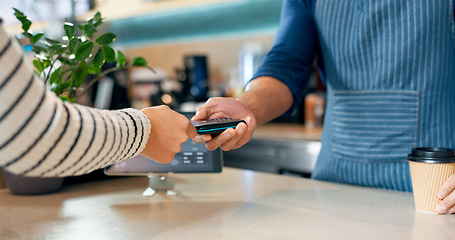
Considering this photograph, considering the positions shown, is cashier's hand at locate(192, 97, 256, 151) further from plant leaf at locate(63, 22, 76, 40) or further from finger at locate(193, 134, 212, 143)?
plant leaf at locate(63, 22, 76, 40)

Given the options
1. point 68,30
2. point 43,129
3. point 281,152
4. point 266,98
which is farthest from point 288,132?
point 43,129

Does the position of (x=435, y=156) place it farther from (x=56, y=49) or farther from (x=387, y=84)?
(x=56, y=49)

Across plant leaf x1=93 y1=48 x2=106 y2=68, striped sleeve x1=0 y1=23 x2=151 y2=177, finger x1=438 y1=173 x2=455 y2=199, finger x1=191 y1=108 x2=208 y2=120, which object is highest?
plant leaf x1=93 y1=48 x2=106 y2=68

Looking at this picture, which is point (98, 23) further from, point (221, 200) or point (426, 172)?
point (426, 172)

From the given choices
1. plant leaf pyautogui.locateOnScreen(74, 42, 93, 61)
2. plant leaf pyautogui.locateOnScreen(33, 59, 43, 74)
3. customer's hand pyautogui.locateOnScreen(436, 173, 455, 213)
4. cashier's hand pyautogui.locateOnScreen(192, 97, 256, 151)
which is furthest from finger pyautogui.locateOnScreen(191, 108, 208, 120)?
customer's hand pyautogui.locateOnScreen(436, 173, 455, 213)

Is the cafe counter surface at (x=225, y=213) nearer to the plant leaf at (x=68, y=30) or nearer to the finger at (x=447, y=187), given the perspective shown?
the finger at (x=447, y=187)

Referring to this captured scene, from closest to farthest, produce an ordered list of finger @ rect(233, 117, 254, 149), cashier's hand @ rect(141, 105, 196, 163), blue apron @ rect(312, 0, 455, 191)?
cashier's hand @ rect(141, 105, 196, 163), finger @ rect(233, 117, 254, 149), blue apron @ rect(312, 0, 455, 191)

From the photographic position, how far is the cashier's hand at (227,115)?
34.9 inches

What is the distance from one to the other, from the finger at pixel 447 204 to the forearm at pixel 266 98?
46cm

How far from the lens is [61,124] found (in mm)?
574

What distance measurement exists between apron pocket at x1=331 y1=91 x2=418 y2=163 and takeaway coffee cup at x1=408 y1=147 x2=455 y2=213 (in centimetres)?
26

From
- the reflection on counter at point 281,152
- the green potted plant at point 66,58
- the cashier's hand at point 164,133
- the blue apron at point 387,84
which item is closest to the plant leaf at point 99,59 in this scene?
the green potted plant at point 66,58

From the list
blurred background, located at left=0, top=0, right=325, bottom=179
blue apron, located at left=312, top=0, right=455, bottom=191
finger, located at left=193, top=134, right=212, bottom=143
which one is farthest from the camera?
blurred background, located at left=0, top=0, right=325, bottom=179

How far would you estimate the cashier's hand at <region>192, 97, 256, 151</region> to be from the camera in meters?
0.89
